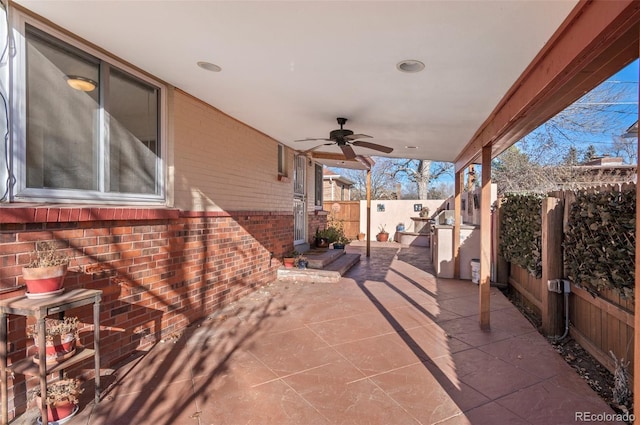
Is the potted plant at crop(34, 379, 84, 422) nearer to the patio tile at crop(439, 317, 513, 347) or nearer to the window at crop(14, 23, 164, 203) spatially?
the window at crop(14, 23, 164, 203)

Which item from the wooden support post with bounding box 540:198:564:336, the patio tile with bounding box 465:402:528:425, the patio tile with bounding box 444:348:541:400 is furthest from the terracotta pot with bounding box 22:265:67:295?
the wooden support post with bounding box 540:198:564:336

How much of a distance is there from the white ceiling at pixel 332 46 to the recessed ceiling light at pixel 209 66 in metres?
0.06

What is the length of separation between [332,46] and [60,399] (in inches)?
128

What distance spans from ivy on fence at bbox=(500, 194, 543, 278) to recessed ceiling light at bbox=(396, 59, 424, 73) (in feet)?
9.83

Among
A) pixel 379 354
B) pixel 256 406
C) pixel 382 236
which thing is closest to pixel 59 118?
pixel 256 406

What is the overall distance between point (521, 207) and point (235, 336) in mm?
4827

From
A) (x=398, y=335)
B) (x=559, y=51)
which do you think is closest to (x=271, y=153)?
(x=398, y=335)

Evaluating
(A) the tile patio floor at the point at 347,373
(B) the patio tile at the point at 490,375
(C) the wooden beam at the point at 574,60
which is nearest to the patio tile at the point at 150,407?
(A) the tile patio floor at the point at 347,373

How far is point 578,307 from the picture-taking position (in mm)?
3877

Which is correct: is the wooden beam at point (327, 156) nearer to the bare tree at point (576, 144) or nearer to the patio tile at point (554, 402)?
the bare tree at point (576, 144)

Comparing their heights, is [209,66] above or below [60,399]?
above

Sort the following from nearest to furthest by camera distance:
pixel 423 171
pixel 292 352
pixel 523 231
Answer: pixel 292 352
pixel 523 231
pixel 423 171

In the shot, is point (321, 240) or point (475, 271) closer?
point (475, 271)

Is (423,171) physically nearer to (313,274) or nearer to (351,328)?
(313,274)
